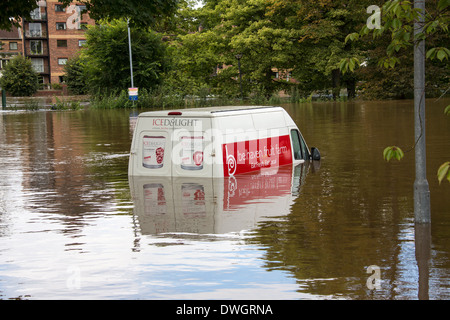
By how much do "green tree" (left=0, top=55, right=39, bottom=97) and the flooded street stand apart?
7101 cm

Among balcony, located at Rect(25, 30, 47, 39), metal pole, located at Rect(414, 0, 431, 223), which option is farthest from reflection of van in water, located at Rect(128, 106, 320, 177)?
balcony, located at Rect(25, 30, 47, 39)

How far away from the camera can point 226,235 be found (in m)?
10.3

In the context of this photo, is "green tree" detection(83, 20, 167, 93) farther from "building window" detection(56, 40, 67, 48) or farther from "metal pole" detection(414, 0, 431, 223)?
"metal pole" detection(414, 0, 431, 223)

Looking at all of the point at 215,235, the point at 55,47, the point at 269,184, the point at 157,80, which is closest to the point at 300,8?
the point at 157,80

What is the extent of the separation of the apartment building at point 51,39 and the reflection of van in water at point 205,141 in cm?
8922

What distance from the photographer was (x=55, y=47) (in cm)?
10450

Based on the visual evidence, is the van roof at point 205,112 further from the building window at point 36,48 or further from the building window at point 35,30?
the building window at point 36,48

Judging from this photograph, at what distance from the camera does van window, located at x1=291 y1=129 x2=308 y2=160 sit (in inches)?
680

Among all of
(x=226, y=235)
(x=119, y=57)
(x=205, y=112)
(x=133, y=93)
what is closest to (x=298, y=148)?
(x=205, y=112)

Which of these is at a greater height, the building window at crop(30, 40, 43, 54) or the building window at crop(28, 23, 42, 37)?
the building window at crop(28, 23, 42, 37)

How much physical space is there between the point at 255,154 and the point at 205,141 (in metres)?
1.70

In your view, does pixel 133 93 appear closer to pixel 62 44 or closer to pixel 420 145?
pixel 420 145

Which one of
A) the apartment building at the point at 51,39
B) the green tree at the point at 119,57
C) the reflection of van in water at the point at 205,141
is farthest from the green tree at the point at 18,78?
the reflection of van in water at the point at 205,141

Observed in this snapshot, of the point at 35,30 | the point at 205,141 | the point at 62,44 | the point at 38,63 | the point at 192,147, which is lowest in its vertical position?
the point at 192,147
